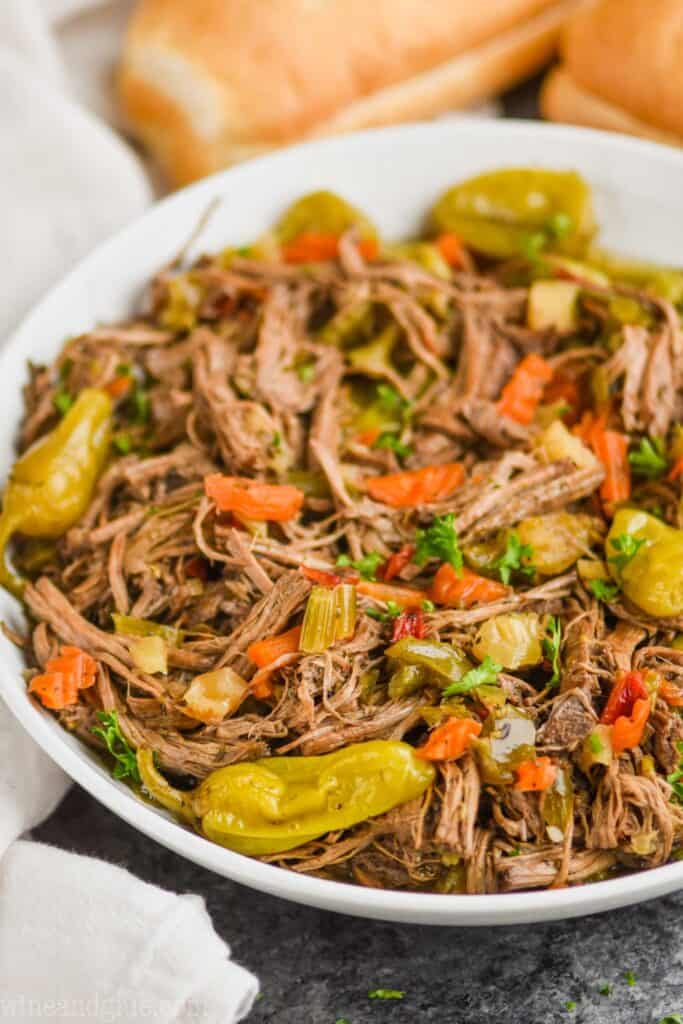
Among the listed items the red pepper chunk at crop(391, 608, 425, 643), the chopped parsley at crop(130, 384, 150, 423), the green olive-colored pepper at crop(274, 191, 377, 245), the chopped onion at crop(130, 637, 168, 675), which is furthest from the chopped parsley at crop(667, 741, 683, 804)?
the green olive-colored pepper at crop(274, 191, 377, 245)

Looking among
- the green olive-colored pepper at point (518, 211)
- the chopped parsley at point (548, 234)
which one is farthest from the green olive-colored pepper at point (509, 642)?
the green olive-colored pepper at point (518, 211)

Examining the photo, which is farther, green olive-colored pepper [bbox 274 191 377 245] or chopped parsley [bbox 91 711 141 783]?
green olive-colored pepper [bbox 274 191 377 245]

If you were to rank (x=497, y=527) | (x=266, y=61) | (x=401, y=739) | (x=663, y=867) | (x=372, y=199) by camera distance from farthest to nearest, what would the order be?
(x=266, y=61) < (x=372, y=199) < (x=497, y=527) < (x=401, y=739) < (x=663, y=867)

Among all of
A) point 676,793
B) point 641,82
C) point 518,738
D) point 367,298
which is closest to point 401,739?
point 518,738

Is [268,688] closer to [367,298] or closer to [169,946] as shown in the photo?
[169,946]

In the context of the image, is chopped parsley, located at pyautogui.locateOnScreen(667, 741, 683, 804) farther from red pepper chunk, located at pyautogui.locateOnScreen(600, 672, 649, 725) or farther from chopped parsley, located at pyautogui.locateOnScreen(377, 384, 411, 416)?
chopped parsley, located at pyautogui.locateOnScreen(377, 384, 411, 416)

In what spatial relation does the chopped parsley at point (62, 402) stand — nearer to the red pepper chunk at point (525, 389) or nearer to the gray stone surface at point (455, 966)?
the red pepper chunk at point (525, 389)
